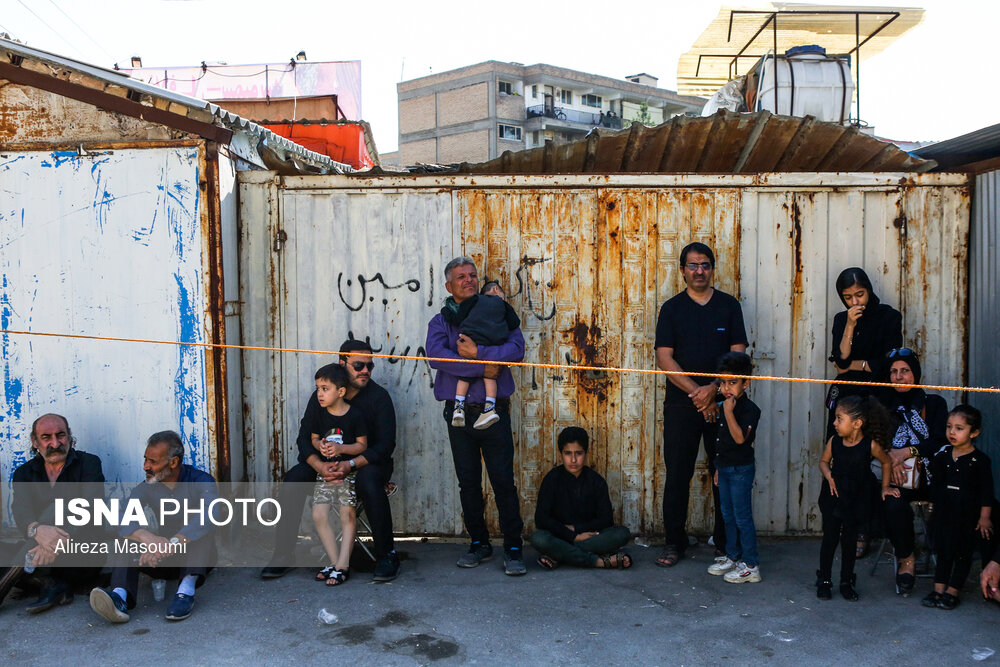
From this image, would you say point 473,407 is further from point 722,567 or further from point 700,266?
point 722,567

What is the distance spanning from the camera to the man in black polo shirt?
4746 millimetres

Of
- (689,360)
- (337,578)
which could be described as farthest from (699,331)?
(337,578)

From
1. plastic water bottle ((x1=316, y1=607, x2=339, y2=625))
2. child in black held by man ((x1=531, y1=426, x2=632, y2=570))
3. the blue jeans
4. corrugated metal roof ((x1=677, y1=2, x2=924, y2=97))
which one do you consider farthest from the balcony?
plastic water bottle ((x1=316, y1=607, x2=339, y2=625))

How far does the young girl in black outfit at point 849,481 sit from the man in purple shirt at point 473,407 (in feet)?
5.75

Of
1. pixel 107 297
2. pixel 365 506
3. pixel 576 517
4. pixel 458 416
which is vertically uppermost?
pixel 107 297

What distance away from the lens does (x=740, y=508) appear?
4457 mm

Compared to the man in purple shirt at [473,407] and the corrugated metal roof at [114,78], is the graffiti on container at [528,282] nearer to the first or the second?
the man in purple shirt at [473,407]

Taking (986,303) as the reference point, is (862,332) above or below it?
below

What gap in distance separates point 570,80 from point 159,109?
168 feet

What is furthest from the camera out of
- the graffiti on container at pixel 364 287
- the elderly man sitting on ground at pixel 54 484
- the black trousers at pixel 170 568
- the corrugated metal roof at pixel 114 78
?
the graffiti on container at pixel 364 287

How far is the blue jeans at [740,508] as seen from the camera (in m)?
4.46

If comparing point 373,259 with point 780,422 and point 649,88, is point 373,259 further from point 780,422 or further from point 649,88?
point 649,88

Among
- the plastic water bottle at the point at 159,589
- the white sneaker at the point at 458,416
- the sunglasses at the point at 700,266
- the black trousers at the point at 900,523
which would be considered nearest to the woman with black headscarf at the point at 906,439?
the black trousers at the point at 900,523

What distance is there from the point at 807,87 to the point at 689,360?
Result: 4.02 metres
